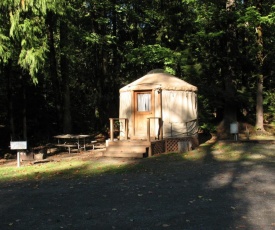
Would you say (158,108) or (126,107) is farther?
(126,107)

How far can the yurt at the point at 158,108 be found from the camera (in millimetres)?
12320

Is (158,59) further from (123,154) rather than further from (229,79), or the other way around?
(123,154)

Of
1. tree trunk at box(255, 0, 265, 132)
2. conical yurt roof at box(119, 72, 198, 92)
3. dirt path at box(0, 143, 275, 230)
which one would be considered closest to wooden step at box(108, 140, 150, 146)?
conical yurt roof at box(119, 72, 198, 92)

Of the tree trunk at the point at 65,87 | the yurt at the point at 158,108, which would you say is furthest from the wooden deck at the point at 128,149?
the tree trunk at the point at 65,87

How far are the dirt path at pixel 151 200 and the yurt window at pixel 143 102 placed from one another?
4.21 metres

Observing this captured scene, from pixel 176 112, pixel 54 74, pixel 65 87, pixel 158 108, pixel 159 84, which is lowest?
pixel 176 112

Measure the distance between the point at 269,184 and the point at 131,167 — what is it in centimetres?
375

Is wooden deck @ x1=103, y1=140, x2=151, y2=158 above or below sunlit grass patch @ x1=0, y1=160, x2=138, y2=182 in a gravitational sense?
above

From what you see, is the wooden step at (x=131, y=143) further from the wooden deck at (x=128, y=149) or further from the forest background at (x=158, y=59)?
the forest background at (x=158, y=59)

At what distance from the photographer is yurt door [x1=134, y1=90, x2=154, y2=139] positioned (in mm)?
12500

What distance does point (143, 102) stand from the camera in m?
12.6

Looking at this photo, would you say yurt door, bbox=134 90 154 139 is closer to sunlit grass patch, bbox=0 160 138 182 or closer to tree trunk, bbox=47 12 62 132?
sunlit grass patch, bbox=0 160 138 182

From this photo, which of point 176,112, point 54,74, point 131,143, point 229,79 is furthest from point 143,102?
point 54,74

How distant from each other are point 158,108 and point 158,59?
6216 mm
